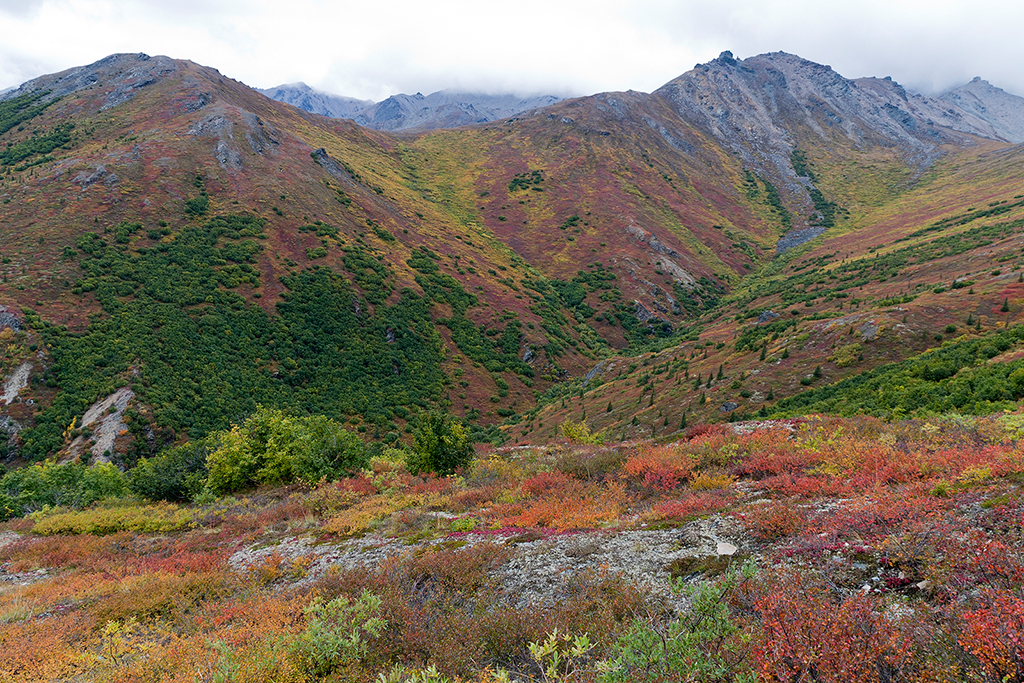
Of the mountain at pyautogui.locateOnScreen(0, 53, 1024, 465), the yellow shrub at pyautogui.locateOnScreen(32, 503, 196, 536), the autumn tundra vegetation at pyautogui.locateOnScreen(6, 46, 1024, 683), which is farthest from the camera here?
the mountain at pyautogui.locateOnScreen(0, 53, 1024, 465)

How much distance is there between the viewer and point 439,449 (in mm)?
17500

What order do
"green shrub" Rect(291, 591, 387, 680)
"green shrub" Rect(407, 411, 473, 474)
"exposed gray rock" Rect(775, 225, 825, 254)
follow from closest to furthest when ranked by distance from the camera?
"green shrub" Rect(291, 591, 387, 680), "green shrub" Rect(407, 411, 473, 474), "exposed gray rock" Rect(775, 225, 825, 254)

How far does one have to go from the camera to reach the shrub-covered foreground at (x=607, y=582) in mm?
3607

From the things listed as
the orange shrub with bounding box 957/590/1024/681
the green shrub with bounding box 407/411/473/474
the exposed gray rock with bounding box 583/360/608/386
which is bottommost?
the exposed gray rock with bounding box 583/360/608/386

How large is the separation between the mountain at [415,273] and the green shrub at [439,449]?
10.8 m

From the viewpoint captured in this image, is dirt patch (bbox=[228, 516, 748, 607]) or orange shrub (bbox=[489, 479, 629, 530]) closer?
dirt patch (bbox=[228, 516, 748, 607])

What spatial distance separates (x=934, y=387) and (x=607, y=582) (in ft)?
51.6

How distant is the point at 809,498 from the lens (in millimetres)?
7961

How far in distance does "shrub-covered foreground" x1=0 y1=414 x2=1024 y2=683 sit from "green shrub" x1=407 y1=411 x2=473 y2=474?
13.5 ft

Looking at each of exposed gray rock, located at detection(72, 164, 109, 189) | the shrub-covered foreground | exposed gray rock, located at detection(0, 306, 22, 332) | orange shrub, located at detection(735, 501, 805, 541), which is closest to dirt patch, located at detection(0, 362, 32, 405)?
exposed gray rock, located at detection(0, 306, 22, 332)

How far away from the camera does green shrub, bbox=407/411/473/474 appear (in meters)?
17.4

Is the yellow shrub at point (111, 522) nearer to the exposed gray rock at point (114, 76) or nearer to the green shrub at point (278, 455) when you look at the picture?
the green shrub at point (278, 455)

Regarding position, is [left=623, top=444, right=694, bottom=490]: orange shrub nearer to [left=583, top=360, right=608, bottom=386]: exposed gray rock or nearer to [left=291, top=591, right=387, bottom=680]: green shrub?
[left=291, top=591, right=387, bottom=680]: green shrub

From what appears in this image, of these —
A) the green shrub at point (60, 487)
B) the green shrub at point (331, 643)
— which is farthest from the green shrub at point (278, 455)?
the green shrub at point (331, 643)
